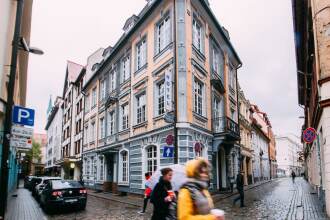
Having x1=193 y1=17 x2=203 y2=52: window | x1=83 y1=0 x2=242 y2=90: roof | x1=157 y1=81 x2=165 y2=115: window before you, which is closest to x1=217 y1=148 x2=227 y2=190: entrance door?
x1=157 y1=81 x2=165 y2=115: window

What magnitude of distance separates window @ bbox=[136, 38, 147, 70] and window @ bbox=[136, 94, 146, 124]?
2.18 metres

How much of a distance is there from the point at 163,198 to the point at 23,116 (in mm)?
4828

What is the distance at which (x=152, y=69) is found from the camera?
63.0ft

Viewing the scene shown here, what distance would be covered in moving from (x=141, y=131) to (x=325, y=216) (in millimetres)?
11749

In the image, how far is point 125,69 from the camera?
23.9 metres

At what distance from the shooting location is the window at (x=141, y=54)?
68.1 feet

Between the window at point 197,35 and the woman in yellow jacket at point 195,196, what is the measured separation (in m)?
15.7

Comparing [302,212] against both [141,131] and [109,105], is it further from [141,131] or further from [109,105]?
[109,105]

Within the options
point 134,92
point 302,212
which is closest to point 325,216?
point 302,212

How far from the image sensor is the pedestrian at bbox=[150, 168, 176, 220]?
17.6 ft

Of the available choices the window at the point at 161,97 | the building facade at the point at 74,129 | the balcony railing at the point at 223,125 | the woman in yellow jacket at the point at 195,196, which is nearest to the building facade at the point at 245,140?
the balcony railing at the point at 223,125

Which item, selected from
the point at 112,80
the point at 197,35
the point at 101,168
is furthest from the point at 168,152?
the point at 101,168

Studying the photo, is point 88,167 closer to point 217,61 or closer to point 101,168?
point 101,168

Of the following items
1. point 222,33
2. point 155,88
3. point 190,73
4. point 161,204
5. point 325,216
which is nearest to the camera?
point 161,204
